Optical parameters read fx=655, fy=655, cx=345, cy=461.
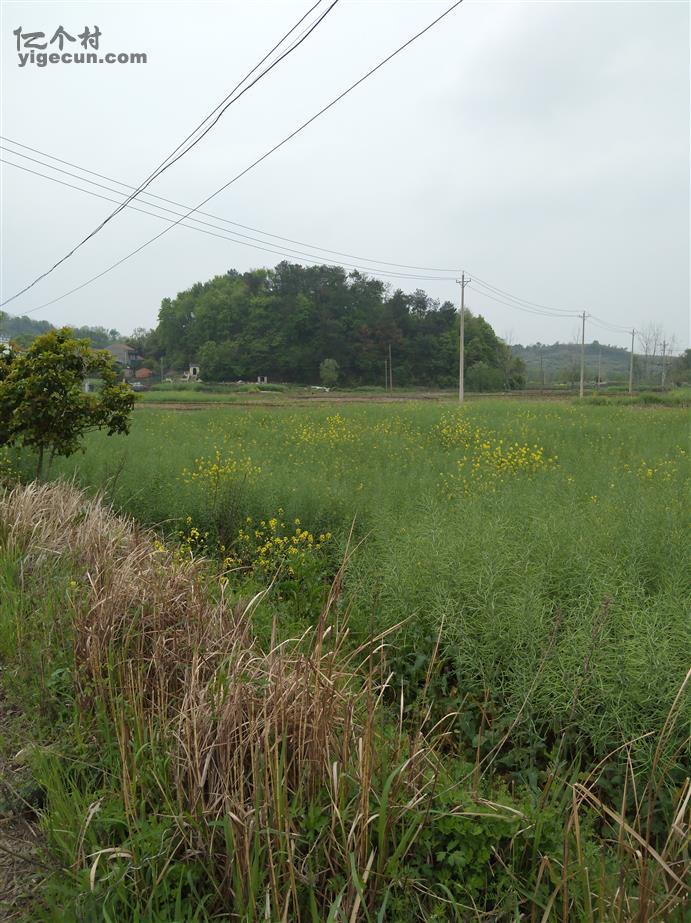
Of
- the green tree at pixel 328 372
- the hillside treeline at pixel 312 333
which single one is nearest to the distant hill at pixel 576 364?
the hillside treeline at pixel 312 333

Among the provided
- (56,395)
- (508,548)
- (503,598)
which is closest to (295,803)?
(503,598)

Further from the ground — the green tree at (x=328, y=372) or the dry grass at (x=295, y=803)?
the green tree at (x=328, y=372)

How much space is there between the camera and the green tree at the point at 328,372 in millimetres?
57062

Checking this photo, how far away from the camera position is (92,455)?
10.3m

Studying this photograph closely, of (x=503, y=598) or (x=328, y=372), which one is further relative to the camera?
(x=328, y=372)

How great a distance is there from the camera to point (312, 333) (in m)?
58.8

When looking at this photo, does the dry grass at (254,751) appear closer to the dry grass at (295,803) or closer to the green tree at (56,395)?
the dry grass at (295,803)

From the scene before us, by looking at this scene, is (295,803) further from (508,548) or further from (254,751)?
(508,548)

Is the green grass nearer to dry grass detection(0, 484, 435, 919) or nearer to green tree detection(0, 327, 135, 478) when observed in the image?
dry grass detection(0, 484, 435, 919)

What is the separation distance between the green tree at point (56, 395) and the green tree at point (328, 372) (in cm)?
4915

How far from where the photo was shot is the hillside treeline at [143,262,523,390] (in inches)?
2264

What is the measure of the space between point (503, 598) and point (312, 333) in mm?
56167

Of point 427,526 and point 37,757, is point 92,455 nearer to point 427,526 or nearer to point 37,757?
point 427,526

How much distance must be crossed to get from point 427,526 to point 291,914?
359cm
